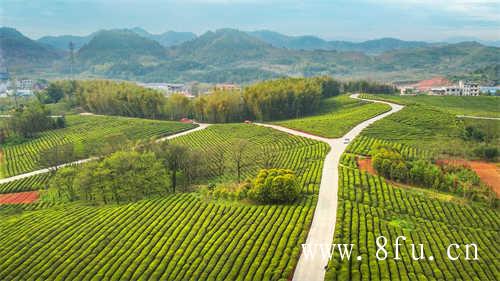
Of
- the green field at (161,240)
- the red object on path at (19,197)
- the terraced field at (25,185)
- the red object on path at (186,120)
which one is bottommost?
the red object on path at (19,197)

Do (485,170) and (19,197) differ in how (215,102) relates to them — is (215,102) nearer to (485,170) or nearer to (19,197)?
(19,197)

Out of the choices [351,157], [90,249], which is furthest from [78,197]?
[351,157]

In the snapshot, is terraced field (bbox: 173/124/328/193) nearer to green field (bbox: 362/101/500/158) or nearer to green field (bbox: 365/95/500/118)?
green field (bbox: 362/101/500/158)

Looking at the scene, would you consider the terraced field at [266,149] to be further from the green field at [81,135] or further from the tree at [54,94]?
the tree at [54,94]

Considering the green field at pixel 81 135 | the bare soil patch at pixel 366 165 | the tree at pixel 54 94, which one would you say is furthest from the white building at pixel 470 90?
the tree at pixel 54 94

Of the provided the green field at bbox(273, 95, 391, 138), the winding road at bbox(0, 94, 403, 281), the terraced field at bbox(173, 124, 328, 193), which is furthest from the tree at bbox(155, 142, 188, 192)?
the green field at bbox(273, 95, 391, 138)
